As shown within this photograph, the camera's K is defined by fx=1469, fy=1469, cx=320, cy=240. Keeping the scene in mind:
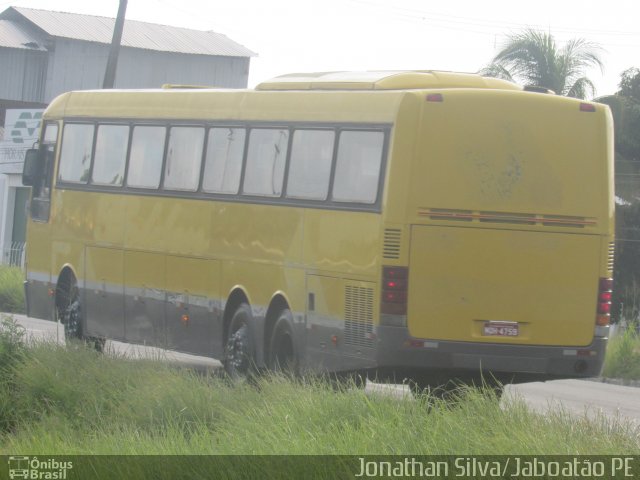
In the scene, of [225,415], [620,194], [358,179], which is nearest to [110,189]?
[358,179]

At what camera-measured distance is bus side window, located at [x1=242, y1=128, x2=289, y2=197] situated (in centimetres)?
1555

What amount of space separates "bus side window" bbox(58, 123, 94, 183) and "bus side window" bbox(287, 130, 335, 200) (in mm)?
5232

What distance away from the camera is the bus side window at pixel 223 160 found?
1642cm

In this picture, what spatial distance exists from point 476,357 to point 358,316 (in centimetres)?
118

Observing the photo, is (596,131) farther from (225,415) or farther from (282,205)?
(225,415)

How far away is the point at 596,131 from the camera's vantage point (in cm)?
1428

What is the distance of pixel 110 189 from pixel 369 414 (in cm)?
984

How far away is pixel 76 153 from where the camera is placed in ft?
65.8

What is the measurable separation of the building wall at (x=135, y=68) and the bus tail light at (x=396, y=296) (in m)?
58.7

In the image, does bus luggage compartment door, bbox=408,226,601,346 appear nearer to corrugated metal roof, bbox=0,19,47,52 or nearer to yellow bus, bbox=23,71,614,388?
yellow bus, bbox=23,71,614,388

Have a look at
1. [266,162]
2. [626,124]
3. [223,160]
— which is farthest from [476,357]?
[626,124]

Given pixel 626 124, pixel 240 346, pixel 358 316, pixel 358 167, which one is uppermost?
pixel 626 124

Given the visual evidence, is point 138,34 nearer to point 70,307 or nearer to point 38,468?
point 70,307

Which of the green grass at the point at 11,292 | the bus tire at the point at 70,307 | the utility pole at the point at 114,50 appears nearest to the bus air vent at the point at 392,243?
the bus tire at the point at 70,307
